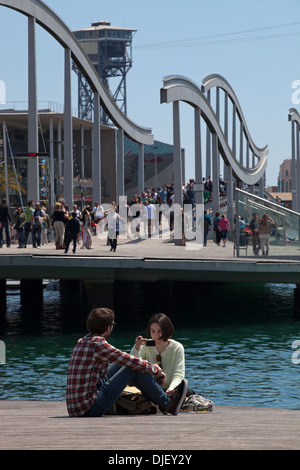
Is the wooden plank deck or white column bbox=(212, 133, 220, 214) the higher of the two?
white column bbox=(212, 133, 220, 214)

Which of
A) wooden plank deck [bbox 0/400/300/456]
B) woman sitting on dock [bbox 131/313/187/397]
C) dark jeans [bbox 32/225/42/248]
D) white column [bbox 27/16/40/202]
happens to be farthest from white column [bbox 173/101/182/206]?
woman sitting on dock [bbox 131/313/187/397]

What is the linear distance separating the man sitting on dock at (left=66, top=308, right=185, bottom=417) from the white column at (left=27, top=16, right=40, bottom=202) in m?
21.9

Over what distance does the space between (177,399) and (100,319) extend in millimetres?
1476

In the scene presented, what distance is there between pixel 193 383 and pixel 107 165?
195 feet

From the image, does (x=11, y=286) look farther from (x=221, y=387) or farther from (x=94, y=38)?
(x=94, y=38)

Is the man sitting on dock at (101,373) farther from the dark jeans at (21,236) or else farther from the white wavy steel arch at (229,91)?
the white wavy steel arch at (229,91)

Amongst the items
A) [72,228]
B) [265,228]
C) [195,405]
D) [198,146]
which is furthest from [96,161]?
[195,405]

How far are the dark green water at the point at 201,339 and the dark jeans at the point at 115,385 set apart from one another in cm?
727

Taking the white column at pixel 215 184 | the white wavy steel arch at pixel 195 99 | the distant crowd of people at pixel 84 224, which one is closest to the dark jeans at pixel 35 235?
the distant crowd of people at pixel 84 224

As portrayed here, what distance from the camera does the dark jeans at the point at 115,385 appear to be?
25.9 ft

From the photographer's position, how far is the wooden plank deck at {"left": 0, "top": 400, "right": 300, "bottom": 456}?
598 cm

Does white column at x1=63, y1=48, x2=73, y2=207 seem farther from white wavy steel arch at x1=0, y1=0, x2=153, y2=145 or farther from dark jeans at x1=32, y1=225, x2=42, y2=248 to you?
dark jeans at x1=32, y1=225, x2=42, y2=248

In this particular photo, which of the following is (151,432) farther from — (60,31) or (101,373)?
(60,31)

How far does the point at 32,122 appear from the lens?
29984mm
